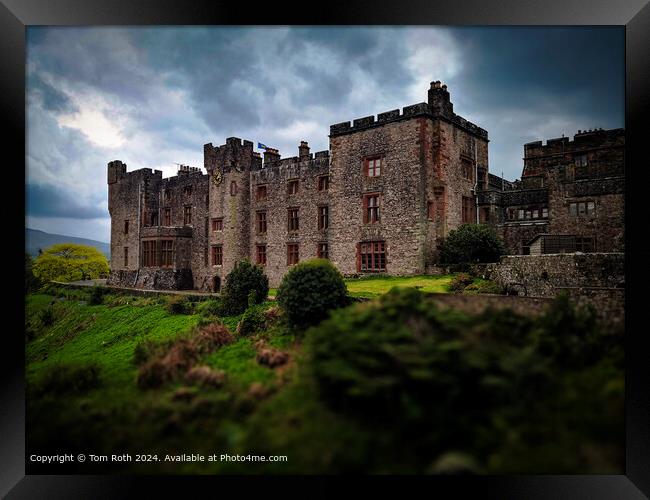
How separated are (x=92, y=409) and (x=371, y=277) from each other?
826 centimetres

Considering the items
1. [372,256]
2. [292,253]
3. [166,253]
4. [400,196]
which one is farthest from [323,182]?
[166,253]

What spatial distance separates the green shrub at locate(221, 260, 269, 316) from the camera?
40.2 ft

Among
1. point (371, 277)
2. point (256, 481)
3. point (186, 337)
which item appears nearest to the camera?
point (256, 481)

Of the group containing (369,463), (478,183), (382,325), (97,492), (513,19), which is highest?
(513,19)

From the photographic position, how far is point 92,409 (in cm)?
753

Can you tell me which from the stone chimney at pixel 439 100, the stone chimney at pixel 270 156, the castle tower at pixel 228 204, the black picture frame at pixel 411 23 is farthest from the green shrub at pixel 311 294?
the stone chimney at pixel 270 156

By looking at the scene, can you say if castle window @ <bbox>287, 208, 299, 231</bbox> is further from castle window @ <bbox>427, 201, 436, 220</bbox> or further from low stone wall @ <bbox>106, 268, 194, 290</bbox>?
low stone wall @ <bbox>106, 268, 194, 290</bbox>

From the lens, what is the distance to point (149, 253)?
21.1 metres

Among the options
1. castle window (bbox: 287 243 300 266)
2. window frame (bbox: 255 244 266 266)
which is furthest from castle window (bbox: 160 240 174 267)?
castle window (bbox: 287 243 300 266)

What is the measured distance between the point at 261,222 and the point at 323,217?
3095 mm

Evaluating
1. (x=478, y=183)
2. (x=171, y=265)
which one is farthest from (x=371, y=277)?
(x=171, y=265)

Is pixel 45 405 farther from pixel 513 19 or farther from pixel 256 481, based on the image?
pixel 513 19

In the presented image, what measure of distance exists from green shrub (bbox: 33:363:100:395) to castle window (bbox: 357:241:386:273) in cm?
814
